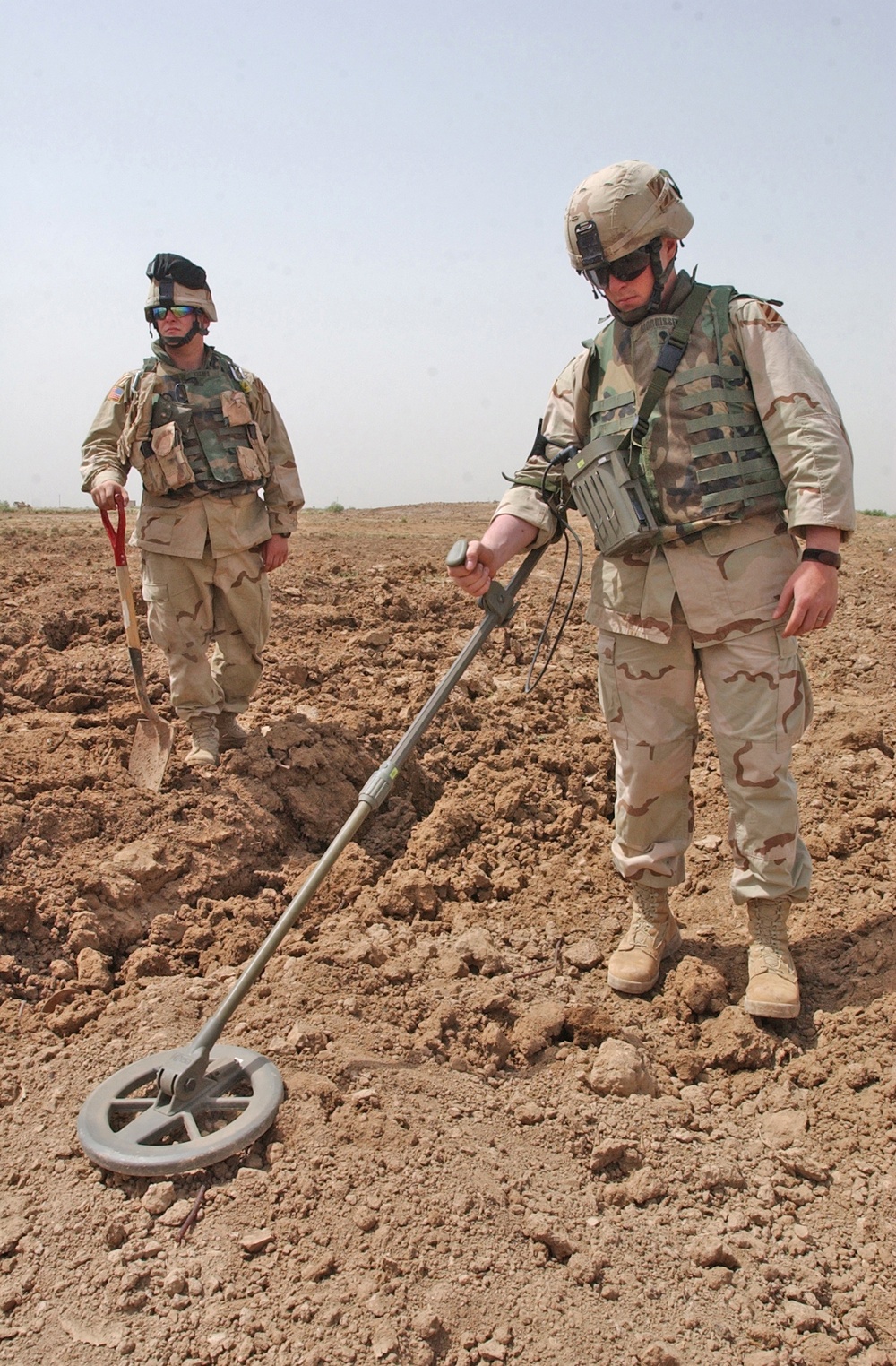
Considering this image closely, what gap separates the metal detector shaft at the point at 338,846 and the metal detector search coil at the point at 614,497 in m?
0.26

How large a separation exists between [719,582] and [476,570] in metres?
0.67

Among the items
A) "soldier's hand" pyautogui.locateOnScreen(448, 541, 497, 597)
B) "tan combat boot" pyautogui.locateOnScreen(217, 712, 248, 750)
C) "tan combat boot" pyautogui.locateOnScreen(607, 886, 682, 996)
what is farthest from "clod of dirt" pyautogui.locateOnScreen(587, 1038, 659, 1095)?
"tan combat boot" pyautogui.locateOnScreen(217, 712, 248, 750)

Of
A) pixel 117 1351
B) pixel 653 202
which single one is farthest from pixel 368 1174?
pixel 653 202

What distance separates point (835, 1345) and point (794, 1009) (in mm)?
997

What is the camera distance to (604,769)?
183 inches

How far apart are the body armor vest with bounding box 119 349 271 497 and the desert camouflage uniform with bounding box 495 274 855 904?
78.8 inches

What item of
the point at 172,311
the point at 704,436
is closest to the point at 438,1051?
the point at 704,436

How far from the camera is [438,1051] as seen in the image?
→ 113 inches

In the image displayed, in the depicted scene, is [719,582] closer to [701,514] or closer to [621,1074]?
[701,514]

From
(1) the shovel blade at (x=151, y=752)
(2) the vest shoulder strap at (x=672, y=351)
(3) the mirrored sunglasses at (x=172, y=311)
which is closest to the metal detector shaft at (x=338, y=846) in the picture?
Answer: (2) the vest shoulder strap at (x=672, y=351)

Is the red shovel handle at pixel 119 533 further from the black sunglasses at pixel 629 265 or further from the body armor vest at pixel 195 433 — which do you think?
the black sunglasses at pixel 629 265

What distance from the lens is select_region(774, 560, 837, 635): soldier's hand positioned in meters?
2.71

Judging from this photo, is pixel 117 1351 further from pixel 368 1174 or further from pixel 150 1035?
pixel 150 1035

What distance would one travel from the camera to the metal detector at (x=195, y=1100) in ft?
7.71
